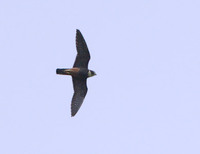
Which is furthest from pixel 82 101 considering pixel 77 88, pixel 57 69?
pixel 57 69

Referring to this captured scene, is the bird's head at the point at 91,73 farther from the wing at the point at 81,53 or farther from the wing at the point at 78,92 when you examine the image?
the wing at the point at 78,92

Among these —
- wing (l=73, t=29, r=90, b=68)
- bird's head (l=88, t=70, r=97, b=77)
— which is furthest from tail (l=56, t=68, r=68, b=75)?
bird's head (l=88, t=70, r=97, b=77)

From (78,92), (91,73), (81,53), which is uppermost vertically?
(81,53)

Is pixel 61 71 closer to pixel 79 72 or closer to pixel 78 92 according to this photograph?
pixel 79 72

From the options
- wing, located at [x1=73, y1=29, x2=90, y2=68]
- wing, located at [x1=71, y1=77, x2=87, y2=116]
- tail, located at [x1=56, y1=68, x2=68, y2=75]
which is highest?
wing, located at [x1=73, y1=29, x2=90, y2=68]

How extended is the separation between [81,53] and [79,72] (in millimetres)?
1282

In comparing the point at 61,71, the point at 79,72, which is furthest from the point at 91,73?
the point at 61,71

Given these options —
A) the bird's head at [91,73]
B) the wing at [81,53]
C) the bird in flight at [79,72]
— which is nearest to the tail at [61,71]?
the bird in flight at [79,72]

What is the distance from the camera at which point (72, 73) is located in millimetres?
32531

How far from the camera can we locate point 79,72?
32.8m

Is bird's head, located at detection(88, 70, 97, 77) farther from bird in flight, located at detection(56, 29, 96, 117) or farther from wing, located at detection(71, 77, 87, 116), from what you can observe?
wing, located at detection(71, 77, 87, 116)

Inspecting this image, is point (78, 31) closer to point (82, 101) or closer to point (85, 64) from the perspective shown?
point (85, 64)

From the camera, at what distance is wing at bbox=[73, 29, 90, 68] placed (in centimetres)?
3226

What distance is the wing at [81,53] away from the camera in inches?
1270
